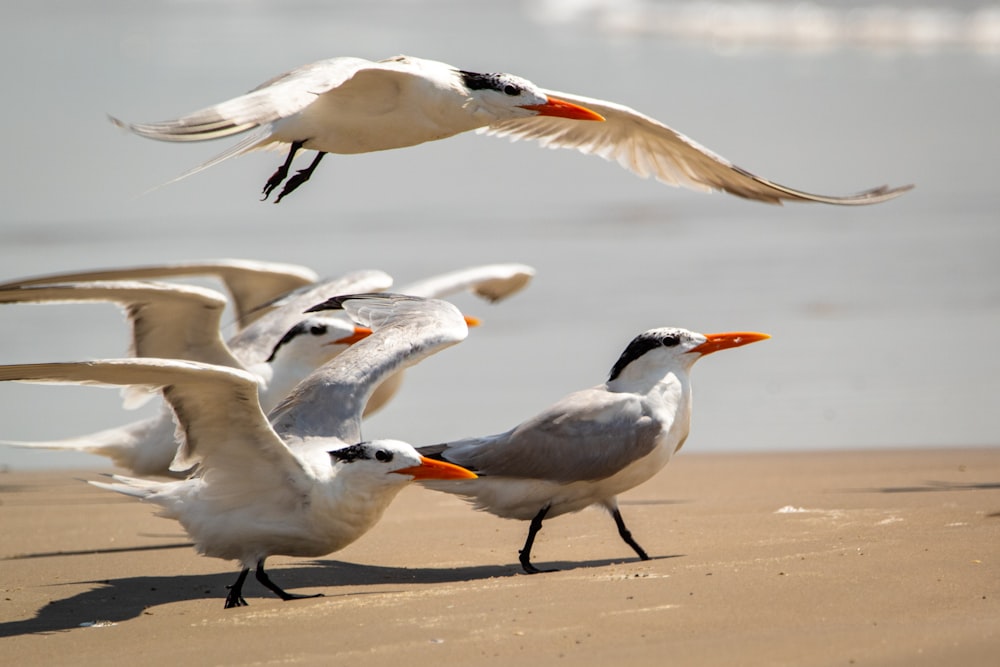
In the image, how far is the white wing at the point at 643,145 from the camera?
873 centimetres

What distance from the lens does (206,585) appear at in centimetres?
721

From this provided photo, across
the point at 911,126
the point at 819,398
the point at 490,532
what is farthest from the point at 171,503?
the point at 911,126

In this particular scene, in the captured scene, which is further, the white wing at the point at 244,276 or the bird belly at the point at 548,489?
the white wing at the point at 244,276

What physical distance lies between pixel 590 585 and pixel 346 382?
5.77ft

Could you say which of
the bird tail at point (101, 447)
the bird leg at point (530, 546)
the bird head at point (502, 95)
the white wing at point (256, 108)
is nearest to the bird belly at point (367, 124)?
the bird head at point (502, 95)

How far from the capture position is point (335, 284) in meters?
9.67

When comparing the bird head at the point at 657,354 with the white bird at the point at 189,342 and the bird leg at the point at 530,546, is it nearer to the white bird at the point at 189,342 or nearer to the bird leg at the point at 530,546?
the bird leg at the point at 530,546

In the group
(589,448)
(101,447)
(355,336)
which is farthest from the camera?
(355,336)

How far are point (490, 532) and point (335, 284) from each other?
2212 millimetres

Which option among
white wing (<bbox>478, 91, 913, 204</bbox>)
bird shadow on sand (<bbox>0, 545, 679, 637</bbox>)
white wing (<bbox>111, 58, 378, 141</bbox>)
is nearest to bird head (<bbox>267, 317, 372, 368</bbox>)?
white wing (<bbox>478, 91, 913, 204</bbox>)

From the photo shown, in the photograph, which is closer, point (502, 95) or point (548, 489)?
point (548, 489)

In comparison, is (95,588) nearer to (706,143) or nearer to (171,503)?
(171,503)

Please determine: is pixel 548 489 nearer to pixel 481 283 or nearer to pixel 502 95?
pixel 502 95

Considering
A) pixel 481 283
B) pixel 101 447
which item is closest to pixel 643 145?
pixel 481 283
